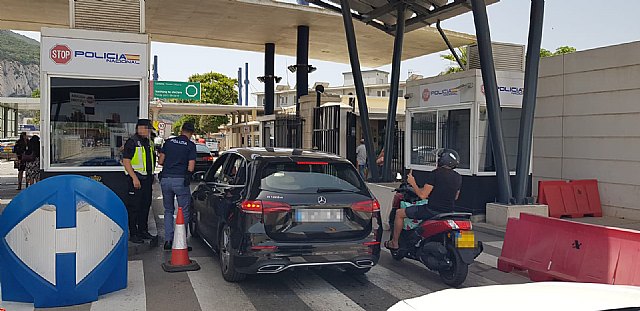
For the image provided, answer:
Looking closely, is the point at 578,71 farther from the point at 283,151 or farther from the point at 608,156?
the point at 283,151

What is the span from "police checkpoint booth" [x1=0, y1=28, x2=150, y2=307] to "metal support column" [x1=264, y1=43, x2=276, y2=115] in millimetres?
20213

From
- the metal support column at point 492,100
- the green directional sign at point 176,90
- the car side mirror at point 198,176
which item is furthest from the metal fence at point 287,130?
the green directional sign at point 176,90

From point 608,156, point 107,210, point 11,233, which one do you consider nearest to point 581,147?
point 608,156

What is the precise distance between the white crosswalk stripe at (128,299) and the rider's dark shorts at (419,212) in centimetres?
333

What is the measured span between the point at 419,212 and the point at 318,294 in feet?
5.80

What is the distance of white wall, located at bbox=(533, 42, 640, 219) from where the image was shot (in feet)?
40.0

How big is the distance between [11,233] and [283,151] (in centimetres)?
311

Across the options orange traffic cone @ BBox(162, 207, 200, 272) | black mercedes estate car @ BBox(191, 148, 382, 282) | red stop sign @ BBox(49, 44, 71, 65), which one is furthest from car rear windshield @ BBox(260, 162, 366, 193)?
red stop sign @ BBox(49, 44, 71, 65)

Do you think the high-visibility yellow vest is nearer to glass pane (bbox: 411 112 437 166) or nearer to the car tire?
the car tire

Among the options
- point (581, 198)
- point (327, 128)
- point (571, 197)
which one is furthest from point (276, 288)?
point (327, 128)

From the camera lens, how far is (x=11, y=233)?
5559 millimetres

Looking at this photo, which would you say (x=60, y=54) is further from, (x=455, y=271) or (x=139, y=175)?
(x=455, y=271)

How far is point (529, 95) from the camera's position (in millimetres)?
11258

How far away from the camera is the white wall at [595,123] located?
40.0 feet
